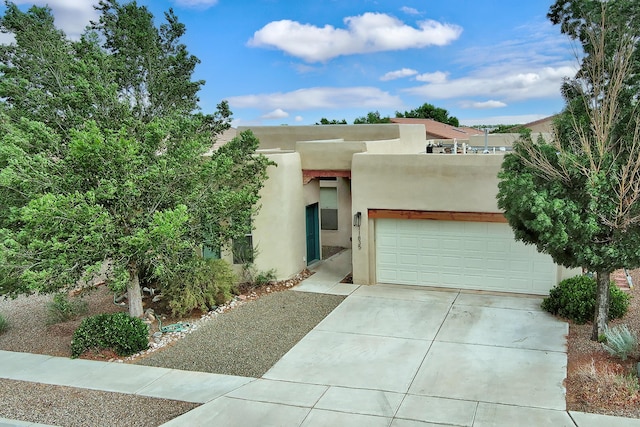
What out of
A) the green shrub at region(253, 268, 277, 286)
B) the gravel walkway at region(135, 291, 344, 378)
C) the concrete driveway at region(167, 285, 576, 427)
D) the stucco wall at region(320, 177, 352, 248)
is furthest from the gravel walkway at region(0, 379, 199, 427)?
the stucco wall at region(320, 177, 352, 248)

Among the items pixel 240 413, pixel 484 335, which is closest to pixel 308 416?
pixel 240 413

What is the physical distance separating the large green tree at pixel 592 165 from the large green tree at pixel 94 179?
20.3 feet

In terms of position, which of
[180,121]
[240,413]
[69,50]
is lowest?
[240,413]

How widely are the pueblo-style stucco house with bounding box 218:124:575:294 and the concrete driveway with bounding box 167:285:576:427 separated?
1.19 metres

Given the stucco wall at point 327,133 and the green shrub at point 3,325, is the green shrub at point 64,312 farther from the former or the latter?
the stucco wall at point 327,133

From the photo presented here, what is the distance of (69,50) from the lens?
45.0 ft

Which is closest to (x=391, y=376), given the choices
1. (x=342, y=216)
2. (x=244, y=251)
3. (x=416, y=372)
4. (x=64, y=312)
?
(x=416, y=372)

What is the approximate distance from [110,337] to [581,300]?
30.9 feet

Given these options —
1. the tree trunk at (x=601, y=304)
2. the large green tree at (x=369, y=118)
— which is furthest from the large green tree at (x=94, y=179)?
the large green tree at (x=369, y=118)

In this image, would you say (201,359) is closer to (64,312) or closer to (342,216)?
(64,312)

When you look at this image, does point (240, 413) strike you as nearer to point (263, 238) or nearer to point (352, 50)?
point (263, 238)

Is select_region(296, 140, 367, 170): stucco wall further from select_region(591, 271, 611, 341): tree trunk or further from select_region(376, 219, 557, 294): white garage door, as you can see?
select_region(591, 271, 611, 341): tree trunk

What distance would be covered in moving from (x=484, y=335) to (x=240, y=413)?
5.30 m

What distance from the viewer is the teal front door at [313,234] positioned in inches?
672
